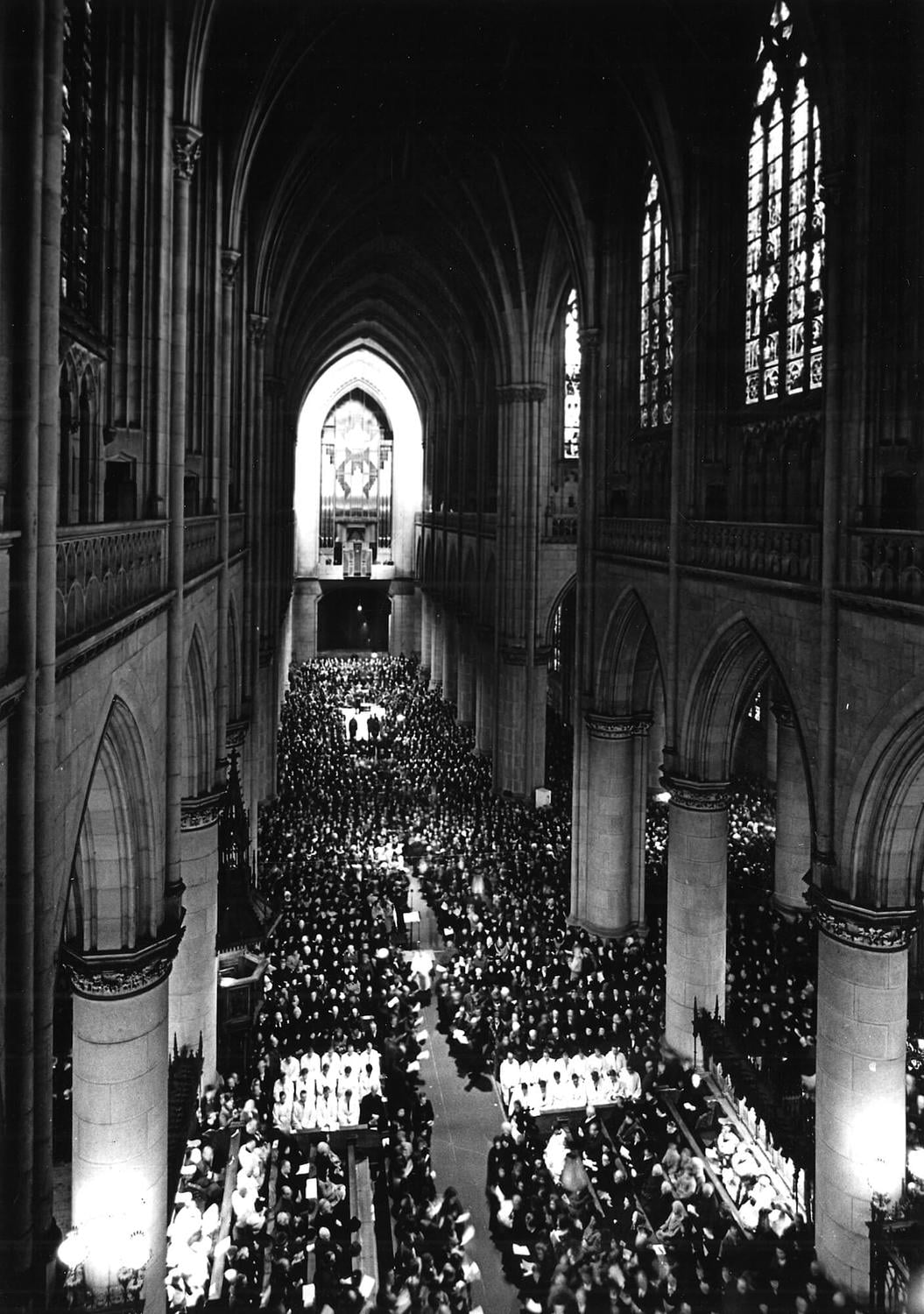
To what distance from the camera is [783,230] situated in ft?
58.9

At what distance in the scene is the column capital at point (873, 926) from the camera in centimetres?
1424

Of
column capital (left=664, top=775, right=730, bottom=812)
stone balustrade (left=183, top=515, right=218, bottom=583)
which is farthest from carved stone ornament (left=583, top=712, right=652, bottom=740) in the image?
stone balustrade (left=183, top=515, right=218, bottom=583)

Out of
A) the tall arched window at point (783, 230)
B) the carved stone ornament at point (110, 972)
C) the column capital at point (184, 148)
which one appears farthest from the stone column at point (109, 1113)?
the tall arched window at point (783, 230)

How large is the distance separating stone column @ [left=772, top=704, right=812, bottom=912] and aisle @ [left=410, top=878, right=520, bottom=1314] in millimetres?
8941

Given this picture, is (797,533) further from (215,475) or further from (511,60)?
(511,60)

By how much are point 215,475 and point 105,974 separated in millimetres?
10053

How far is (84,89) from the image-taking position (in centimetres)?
1173

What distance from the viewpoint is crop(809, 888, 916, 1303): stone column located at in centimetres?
1401

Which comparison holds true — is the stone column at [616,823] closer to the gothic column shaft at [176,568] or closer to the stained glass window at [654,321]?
the stained glass window at [654,321]

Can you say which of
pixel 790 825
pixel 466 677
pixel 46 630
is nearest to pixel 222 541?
pixel 46 630

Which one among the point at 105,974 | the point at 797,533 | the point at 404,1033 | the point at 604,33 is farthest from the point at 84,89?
the point at 404,1033

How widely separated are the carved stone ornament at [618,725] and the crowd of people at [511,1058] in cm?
432

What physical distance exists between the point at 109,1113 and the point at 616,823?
16290 millimetres

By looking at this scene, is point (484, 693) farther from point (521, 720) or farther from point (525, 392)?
point (525, 392)
